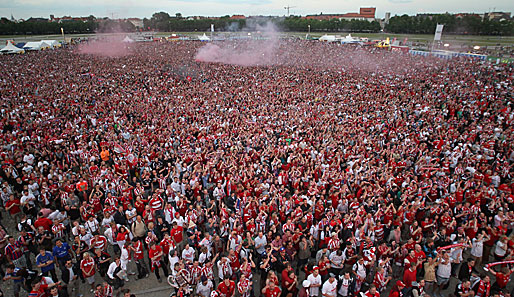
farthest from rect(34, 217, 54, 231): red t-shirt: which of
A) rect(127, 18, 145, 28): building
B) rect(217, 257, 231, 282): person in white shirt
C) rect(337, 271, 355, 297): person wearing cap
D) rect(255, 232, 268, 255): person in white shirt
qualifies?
rect(127, 18, 145, 28): building

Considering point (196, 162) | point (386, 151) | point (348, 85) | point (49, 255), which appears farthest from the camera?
point (348, 85)

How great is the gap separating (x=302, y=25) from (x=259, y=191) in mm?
78745

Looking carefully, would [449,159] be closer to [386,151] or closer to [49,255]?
[386,151]

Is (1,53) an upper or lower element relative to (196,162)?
upper

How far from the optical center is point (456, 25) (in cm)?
6184

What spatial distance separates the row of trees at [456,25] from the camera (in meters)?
55.5

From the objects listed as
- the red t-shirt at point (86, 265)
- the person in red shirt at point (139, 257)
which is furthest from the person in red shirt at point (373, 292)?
the red t-shirt at point (86, 265)

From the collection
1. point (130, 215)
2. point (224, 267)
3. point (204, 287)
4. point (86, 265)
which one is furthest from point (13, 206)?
point (224, 267)

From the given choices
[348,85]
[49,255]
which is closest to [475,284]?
[49,255]

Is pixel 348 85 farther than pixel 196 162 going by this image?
Yes

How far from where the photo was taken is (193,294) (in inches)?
204

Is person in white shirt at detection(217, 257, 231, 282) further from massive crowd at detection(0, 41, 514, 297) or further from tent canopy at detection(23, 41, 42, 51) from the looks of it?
tent canopy at detection(23, 41, 42, 51)

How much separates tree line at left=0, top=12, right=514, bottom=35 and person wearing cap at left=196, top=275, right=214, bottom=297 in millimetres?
Result: 70722

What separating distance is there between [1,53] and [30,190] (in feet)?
142
